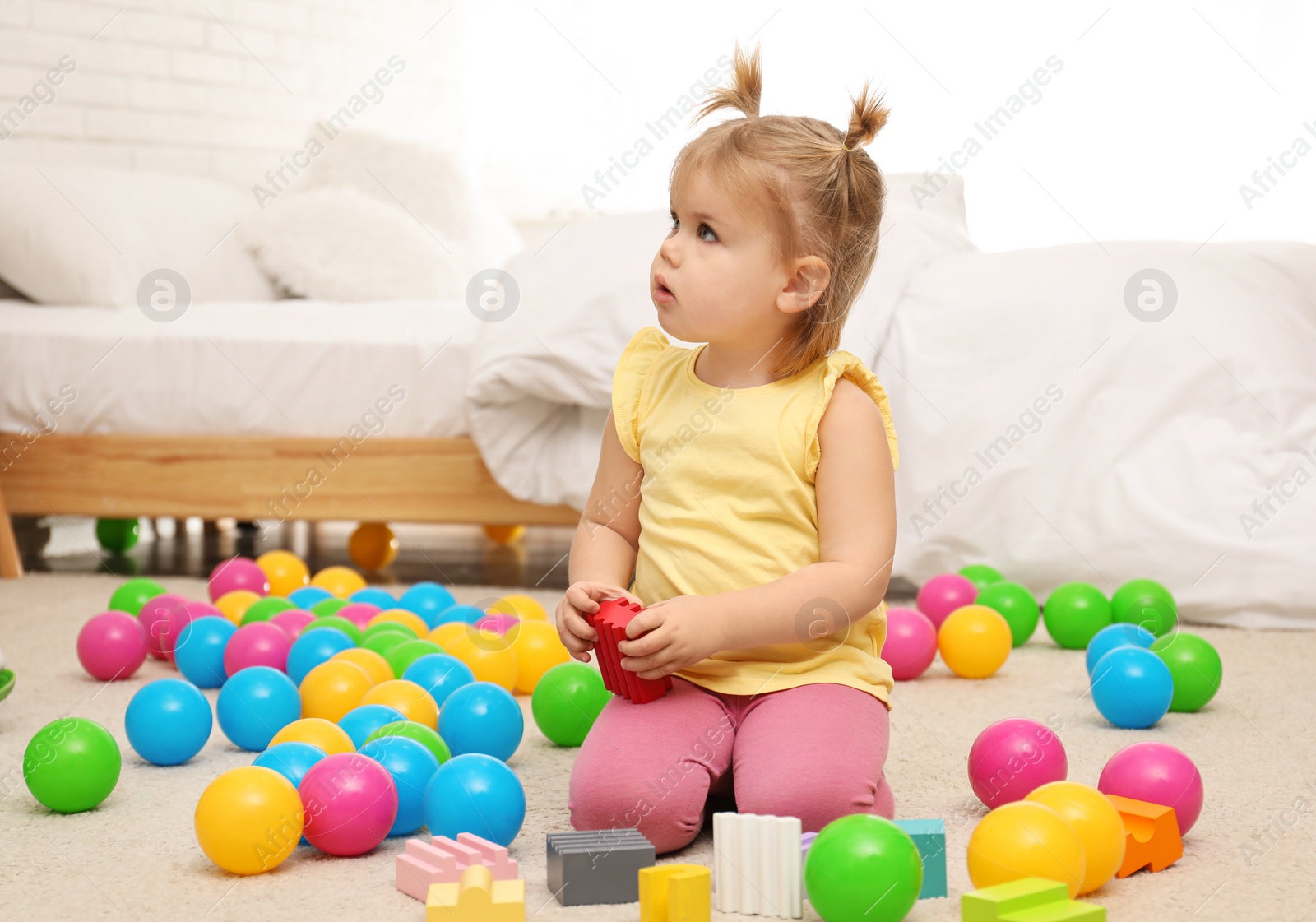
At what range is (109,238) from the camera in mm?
2408

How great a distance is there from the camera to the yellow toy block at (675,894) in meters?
0.74

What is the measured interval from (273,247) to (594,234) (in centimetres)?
94

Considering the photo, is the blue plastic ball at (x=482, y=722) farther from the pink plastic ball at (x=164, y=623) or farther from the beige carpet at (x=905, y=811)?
the pink plastic ball at (x=164, y=623)

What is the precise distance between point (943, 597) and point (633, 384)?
30.1 inches

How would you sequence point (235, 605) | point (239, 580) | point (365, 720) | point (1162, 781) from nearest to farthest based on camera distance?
point (1162, 781) → point (365, 720) → point (235, 605) → point (239, 580)

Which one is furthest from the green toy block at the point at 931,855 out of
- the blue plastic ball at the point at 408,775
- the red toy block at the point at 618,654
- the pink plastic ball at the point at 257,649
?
the pink plastic ball at the point at 257,649

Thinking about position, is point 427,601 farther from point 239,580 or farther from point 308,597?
point 239,580

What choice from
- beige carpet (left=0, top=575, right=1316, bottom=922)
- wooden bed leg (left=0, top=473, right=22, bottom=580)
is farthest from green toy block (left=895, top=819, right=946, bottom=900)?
wooden bed leg (left=0, top=473, right=22, bottom=580)

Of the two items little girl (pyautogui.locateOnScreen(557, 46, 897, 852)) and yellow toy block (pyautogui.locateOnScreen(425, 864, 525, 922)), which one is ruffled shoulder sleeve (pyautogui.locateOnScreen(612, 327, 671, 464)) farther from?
yellow toy block (pyautogui.locateOnScreen(425, 864, 525, 922))

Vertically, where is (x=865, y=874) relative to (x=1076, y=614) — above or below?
below

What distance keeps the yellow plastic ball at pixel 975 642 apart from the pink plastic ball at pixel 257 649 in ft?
2.65

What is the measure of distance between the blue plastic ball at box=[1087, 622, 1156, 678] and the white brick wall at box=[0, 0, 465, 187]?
284cm

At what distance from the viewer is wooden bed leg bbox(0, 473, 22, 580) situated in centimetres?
226

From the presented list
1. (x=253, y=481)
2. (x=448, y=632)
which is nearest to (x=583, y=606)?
(x=448, y=632)
